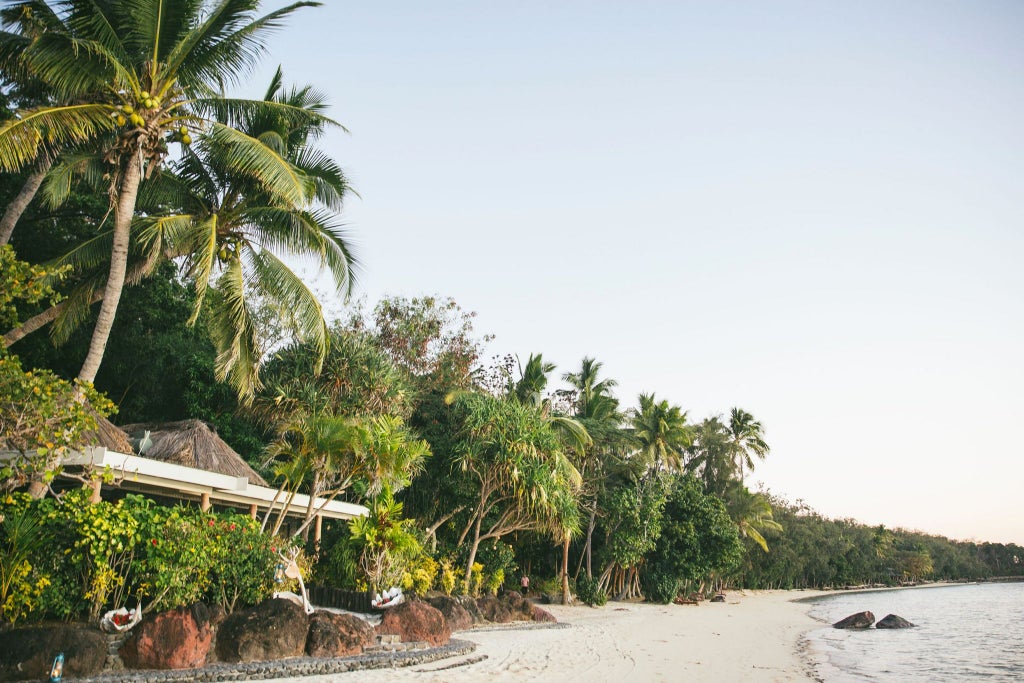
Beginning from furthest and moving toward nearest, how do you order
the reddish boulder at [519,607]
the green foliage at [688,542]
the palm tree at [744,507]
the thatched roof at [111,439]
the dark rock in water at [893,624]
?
the palm tree at [744,507] < the green foliage at [688,542] < the dark rock in water at [893,624] < the reddish boulder at [519,607] < the thatched roof at [111,439]

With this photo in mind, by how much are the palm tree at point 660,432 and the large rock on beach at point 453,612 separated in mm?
17528

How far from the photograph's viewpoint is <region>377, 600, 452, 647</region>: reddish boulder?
1105 centimetres

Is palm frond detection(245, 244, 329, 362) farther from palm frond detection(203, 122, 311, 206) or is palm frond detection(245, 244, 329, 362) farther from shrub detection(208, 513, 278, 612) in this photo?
shrub detection(208, 513, 278, 612)

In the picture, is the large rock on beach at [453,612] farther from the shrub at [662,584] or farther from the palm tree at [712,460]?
the palm tree at [712,460]

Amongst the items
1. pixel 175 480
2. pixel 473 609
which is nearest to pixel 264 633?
pixel 175 480

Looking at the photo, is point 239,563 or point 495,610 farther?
point 495,610

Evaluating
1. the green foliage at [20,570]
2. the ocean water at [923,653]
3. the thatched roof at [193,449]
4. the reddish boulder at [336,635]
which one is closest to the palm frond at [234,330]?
the thatched roof at [193,449]

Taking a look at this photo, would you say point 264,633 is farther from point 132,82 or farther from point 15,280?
point 132,82

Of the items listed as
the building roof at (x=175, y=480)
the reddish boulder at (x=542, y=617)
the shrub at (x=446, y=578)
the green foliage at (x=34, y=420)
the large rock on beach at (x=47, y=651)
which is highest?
the green foliage at (x=34, y=420)

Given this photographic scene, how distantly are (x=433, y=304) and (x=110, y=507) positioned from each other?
18374 millimetres

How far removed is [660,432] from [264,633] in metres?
24.0

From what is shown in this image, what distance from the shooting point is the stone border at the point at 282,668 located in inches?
294

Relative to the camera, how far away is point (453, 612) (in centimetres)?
1358

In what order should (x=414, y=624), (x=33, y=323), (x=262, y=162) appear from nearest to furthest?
(x=262, y=162), (x=414, y=624), (x=33, y=323)
